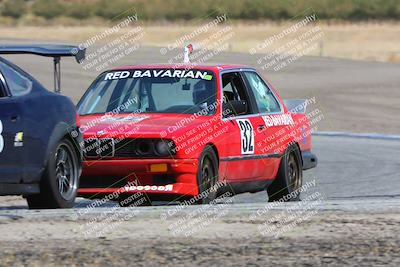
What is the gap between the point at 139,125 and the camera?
11758 mm

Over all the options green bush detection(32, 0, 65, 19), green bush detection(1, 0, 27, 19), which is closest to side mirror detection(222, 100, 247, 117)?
green bush detection(32, 0, 65, 19)

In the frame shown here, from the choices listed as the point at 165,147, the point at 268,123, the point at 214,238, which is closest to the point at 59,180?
the point at 165,147

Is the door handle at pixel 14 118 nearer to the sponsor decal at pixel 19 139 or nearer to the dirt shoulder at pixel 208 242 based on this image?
the sponsor decal at pixel 19 139

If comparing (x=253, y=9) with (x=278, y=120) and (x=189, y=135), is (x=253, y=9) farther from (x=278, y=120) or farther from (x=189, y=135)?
(x=189, y=135)

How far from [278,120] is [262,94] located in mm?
352

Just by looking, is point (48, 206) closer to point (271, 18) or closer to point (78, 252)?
point (78, 252)

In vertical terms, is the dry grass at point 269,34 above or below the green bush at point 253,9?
below

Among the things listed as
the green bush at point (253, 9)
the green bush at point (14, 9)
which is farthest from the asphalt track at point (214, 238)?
the green bush at point (14, 9)

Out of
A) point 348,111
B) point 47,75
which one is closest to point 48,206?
point 348,111

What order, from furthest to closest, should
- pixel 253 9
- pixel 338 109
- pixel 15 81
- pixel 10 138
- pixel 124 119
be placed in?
pixel 253 9 < pixel 338 109 < pixel 124 119 < pixel 15 81 < pixel 10 138

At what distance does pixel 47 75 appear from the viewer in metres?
38.2

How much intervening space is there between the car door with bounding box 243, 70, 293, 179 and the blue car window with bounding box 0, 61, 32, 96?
3329 mm

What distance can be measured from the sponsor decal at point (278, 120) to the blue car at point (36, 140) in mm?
3037

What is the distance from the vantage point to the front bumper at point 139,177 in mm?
11438
